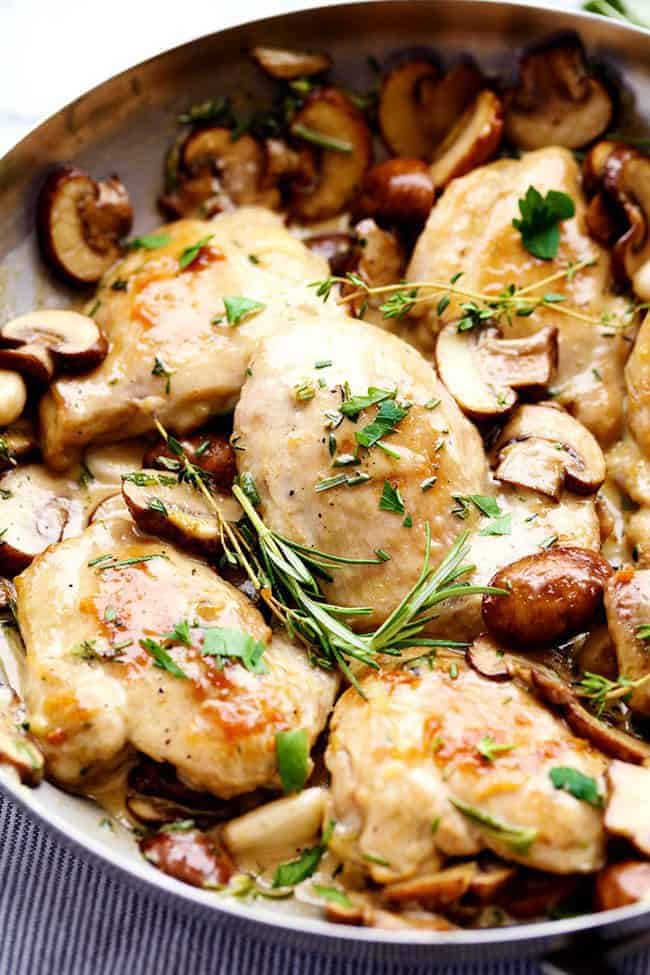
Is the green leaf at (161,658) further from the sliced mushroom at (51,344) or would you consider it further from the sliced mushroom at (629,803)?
the sliced mushroom at (629,803)

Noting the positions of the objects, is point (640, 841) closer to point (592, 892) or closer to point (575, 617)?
point (592, 892)

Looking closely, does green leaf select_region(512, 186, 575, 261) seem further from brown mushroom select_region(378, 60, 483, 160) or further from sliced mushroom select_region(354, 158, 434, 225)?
brown mushroom select_region(378, 60, 483, 160)

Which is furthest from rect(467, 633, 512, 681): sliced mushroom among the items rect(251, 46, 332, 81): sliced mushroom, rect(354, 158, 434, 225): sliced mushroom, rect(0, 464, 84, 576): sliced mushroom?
rect(251, 46, 332, 81): sliced mushroom

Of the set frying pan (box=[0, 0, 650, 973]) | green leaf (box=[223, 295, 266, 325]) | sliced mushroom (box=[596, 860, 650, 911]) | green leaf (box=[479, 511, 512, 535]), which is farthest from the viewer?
frying pan (box=[0, 0, 650, 973])

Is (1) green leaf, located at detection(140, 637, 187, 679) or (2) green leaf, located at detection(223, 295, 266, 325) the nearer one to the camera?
(1) green leaf, located at detection(140, 637, 187, 679)

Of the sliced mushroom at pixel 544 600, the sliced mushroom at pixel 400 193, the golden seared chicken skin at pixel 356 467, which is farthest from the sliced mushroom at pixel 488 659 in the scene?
the sliced mushroom at pixel 400 193
